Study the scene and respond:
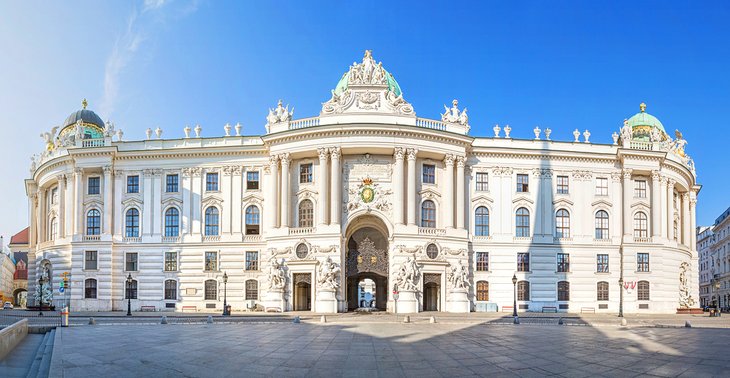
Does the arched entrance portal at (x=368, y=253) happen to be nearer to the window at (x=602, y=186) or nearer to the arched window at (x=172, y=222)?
the arched window at (x=172, y=222)

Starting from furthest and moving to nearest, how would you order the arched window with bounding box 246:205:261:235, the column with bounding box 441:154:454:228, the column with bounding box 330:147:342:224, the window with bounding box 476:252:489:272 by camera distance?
the arched window with bounding box 246:205:261:235 → the window with bounding box 476:252:489:272 → the column with bounding box 441:154:454:228 → the column with bounding box 330:147:342:224

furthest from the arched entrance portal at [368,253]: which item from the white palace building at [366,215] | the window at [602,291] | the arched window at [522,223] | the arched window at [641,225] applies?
the arched window at [641,225]

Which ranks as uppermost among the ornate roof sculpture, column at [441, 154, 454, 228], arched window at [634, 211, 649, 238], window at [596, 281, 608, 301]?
the ornate roof sculpture

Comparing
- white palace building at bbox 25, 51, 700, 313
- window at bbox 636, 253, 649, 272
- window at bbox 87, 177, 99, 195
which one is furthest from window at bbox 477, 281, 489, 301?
window at bbox 87, 177, 99, 195

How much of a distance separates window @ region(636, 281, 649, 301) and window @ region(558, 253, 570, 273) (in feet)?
23.6

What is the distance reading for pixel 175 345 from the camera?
76.7 feet

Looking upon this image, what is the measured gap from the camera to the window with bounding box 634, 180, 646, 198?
62.6 metres

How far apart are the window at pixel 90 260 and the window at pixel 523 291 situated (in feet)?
140

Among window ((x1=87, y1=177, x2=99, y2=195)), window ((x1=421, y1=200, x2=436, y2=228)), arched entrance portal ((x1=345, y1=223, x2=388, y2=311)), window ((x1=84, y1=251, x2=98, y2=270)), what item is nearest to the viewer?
arched entrance portal ((x1=345, y1=223, x2=388, y2=311))

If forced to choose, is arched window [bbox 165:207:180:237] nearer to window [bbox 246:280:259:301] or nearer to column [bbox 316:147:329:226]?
window [bbox 246:280:259:301]

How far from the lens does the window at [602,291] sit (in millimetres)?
60188

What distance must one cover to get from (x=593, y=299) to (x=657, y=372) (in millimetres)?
45773

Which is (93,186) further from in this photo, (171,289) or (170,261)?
(171,289)

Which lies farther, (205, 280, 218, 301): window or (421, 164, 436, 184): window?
(205, 280, 218, 301): window
